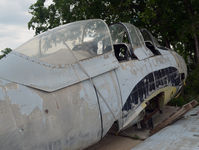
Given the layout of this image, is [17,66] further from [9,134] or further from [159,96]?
[159,96]

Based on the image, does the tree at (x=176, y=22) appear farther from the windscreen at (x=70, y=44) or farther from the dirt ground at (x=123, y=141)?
the dirt ground at (x=123, y=141)

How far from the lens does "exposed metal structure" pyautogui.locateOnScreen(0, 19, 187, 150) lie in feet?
8.86

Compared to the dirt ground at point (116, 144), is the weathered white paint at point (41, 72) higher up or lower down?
higher up

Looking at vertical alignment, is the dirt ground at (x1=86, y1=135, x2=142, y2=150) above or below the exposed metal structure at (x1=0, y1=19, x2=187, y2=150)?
below

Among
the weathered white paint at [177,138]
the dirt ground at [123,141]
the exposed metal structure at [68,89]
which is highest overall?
the exposed metal structure at [68,89]

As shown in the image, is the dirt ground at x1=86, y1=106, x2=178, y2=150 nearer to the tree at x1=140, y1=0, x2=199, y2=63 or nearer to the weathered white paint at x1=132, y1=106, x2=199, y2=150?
the weathered white paint at x1=132, y1=106, x2=199, y2=150

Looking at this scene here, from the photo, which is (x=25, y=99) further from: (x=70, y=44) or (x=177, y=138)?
(x=177, y=138)

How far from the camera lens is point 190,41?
11117 millimetres

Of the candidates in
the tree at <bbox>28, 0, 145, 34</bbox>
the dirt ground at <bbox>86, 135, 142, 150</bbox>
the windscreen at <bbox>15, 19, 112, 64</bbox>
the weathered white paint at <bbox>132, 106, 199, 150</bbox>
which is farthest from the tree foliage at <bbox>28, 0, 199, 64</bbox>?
the dirt ground at <bbox>86, 135, 142, 150</bbox>

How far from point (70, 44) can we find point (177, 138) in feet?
10.6

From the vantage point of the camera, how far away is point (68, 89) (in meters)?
3.12

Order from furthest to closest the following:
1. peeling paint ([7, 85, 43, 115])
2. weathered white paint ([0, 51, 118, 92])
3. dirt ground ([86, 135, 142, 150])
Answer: dirt ground ([86, 135, 142, 150]) < weathered white paint ([0, 51, 118, 92]) < peeling paint ([7, 85, 43, 115])

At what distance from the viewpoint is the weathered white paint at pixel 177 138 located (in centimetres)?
405

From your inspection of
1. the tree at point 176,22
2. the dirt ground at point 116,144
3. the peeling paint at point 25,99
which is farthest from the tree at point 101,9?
the peeling paint at point 25,99
